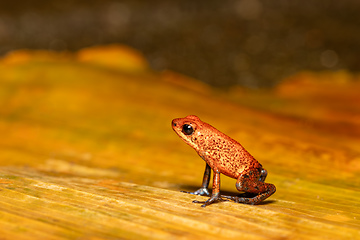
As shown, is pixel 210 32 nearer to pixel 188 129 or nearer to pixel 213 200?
pixel 188 129

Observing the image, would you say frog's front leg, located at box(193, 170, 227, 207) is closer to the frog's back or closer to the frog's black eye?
the frog's back

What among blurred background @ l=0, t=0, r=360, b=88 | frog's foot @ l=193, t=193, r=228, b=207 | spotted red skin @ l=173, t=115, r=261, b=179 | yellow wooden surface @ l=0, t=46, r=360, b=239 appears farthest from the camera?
blurred background @ l=0, t=0, r=360, b=88

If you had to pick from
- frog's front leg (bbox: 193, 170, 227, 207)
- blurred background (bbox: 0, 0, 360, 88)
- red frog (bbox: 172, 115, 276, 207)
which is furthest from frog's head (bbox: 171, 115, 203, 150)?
blurred background (bbox: 0, 0, 360, 88)

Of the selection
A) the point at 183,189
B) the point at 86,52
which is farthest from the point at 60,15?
the point at 183,189

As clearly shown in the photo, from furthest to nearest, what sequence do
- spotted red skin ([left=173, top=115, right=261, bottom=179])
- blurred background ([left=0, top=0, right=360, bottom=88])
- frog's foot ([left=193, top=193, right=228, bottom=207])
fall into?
blurred background ([left=0, top=0, right=360, bottom=88])
spotted red skin ([left=173, top=115, right=261, bottom=179])
frog's foot ([left=193, top=193, right=228, bottom=207])

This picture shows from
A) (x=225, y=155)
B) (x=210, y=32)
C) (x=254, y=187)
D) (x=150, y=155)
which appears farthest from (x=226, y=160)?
(x=210, y=32)

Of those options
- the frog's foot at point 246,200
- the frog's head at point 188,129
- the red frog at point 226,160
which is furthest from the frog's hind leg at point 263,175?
the frog's head at point 188,129
